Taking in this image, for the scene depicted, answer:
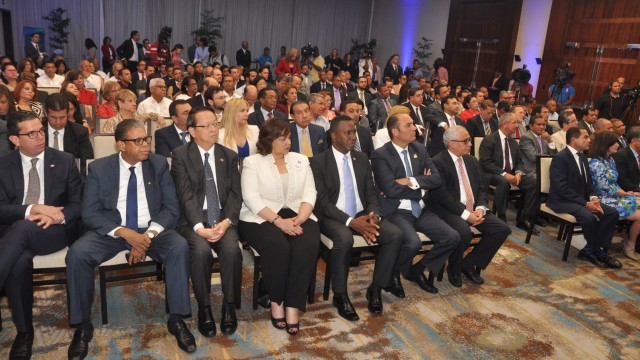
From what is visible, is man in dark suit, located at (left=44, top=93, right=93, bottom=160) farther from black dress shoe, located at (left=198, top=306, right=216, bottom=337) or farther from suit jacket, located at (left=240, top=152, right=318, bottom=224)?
black dress shoe, located at (left=198, top=306, right=216, bottom=337)

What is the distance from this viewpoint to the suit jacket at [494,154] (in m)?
5.49

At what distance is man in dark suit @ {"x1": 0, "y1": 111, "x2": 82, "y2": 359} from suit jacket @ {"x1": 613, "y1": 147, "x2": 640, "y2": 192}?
513 centimetres

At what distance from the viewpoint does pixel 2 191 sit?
2943 mm

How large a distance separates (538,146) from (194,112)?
4096 millimetres

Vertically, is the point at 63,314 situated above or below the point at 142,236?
below

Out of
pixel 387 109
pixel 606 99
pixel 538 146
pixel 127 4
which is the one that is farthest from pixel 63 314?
pixel 127 4

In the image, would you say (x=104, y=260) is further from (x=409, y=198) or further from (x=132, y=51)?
(x=132, y=51)

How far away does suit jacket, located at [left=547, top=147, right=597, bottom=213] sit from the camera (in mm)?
4609

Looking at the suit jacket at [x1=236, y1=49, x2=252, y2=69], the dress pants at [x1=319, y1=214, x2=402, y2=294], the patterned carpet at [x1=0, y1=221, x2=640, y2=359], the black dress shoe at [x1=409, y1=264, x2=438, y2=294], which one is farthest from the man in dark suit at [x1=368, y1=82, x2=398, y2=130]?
the suit jacket at [x1=236, y1=49, x2=252, y2=69]

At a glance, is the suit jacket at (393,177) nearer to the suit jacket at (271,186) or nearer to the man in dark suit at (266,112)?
the suit jacket at (271,186)

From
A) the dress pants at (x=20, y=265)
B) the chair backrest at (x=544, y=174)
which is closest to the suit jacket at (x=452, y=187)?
the chair backrest at (x=544, y=174)

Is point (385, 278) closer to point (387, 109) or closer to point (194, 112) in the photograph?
point (194, 112)

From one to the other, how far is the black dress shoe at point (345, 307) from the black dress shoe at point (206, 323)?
0.85 metres

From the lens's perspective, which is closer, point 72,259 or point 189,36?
point 72,259
